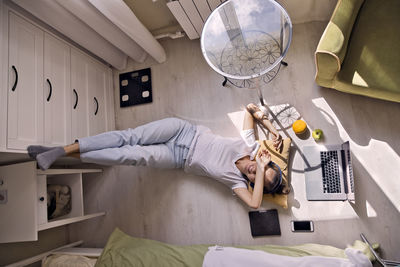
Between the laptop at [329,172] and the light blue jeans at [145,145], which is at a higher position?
the light blue jeans at [145,145]

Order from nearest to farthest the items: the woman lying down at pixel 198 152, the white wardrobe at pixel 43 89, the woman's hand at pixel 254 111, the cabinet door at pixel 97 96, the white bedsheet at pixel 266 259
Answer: the white bedsheet at pixel 266 259 < the white wardrobe at pixel 43 89 < the woman lying down at pixel 198 152 < the woman's hand at pixel 254 111 < the cabinet door at pixel 97 96

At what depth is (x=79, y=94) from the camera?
6.95 ft

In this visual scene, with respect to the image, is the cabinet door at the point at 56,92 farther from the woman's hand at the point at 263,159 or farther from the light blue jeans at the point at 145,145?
the woman's hand at the point at 263,159

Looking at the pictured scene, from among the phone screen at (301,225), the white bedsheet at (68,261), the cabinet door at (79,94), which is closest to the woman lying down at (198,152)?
the phone screen at (301,225)

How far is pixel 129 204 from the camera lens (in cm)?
234

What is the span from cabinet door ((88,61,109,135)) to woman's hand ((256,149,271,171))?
1.43 meters

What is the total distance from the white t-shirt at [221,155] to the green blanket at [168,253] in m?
0.51

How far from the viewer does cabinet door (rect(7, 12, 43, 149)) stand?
158 cm

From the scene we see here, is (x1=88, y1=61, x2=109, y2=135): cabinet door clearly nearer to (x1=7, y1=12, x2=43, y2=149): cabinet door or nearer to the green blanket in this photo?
(x1=7, y1=12, x2=43, y2=149): cabinet door

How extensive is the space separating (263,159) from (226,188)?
42cm

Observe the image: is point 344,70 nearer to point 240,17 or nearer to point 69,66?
point 240,17

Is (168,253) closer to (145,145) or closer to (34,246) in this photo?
(145,145)

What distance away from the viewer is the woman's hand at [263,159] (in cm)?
187

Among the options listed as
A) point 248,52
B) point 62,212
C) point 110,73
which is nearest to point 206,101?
point 248,52
